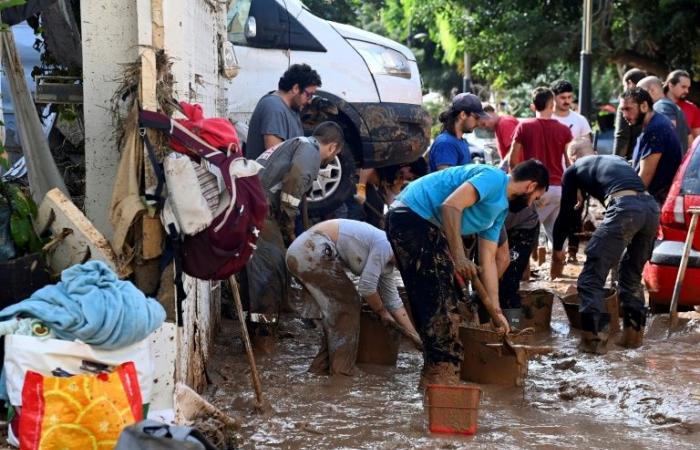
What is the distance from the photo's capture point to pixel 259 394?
634 cm

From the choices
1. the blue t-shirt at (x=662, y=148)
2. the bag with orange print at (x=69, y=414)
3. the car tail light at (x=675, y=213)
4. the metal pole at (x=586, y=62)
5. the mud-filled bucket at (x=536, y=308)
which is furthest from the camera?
the metal pole at (x=586, y=62)

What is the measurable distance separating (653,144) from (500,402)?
324 centimetres

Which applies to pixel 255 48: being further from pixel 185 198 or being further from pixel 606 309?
pixel 185 198

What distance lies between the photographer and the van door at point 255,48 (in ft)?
32.6

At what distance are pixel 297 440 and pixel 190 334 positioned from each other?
0.90m

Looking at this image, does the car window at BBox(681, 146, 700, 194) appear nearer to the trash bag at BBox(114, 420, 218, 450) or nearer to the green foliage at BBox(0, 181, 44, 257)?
the green foliage at BBox(0, 181, 44, 257)

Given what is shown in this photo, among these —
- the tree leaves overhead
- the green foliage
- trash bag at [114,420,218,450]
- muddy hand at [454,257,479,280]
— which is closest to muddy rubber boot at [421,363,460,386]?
muddy hand at [454,257,479,280]

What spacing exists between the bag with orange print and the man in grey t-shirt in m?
4.23

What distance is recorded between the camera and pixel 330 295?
284 inches

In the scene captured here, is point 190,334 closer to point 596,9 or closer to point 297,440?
point 297,440

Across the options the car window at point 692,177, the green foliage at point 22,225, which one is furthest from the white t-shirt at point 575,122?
the green foliage at point 22,225

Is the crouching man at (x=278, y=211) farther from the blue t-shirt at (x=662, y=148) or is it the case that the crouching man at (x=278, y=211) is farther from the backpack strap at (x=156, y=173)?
the blue t-shirt at (x=662, y=148)

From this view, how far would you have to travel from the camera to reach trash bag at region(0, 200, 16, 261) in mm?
5430

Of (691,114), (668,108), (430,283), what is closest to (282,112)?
(430,283)
